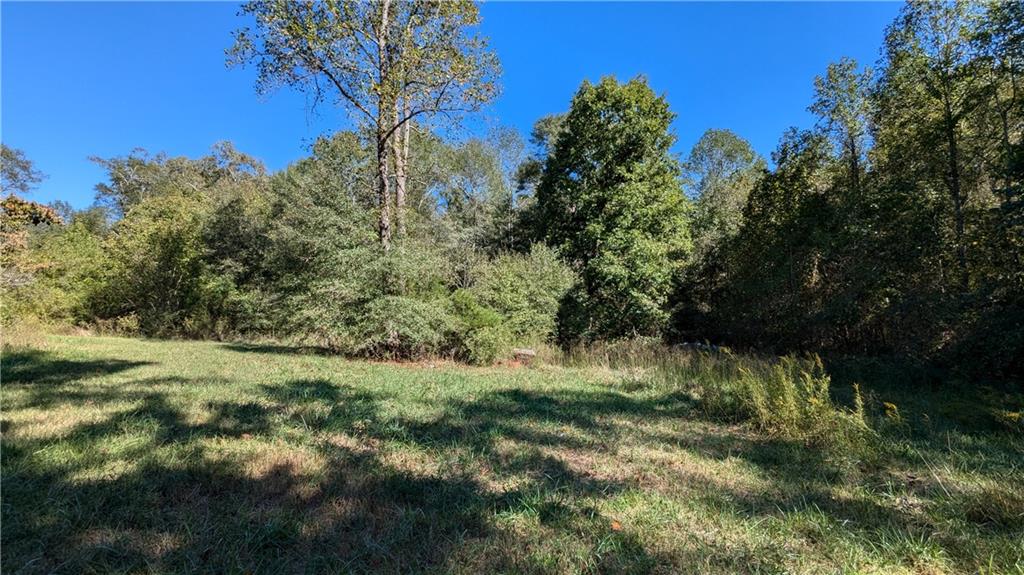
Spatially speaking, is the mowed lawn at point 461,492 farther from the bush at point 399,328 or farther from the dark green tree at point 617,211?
the dark green tree at point 617,211

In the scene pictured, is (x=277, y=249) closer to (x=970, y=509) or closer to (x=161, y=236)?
(x=161, y=236)

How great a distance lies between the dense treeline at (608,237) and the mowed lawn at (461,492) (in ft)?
19.1

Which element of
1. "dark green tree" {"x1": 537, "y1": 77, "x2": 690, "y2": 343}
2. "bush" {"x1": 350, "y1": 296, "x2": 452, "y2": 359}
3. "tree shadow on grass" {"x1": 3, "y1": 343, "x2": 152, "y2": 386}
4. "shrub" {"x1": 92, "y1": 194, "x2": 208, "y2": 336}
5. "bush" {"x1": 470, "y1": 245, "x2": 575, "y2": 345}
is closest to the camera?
"tree shadow on grass" {"x1": 3, "y1": 343, "x2": 152, "y2": 386}

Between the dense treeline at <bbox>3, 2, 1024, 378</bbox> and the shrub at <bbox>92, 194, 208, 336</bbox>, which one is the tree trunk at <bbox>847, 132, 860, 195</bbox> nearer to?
the dense treeline at <bbox>3, 2, 1024, 378</bbox>

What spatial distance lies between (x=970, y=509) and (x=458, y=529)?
3.30 m

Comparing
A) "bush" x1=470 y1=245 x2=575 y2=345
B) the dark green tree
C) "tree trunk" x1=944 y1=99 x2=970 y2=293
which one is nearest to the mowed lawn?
"tree trunk" x1=944 y1=99 x2=970 y2=293

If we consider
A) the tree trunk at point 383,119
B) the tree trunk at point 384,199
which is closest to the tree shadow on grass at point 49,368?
the tree trunk at point 384,199

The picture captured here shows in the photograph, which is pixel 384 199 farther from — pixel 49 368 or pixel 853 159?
pixel 853 159

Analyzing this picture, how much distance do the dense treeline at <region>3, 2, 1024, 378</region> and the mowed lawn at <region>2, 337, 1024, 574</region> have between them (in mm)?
5829

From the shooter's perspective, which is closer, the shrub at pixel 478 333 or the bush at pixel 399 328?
the bush at pixel 399 328

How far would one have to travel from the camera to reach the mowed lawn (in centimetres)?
226

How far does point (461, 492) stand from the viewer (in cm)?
307

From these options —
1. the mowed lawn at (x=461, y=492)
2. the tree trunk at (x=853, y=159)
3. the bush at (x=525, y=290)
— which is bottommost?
the mowed lawn at (x=461, y=492)

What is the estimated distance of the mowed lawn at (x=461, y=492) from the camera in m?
2.26
